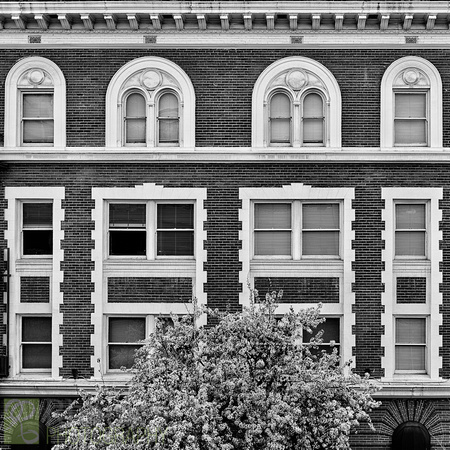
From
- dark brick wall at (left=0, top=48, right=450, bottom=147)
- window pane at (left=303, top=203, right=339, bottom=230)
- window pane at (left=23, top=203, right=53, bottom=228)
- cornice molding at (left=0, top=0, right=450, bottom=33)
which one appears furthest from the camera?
window pane at (left=23, top=203, right=53, bottom=228)

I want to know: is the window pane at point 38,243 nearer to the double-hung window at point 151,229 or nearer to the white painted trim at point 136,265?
the white painted trim at point 136,265

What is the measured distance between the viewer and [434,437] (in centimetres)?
1580

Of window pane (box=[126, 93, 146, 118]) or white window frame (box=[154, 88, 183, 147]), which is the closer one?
white window frame (box=[154, 88, 183, 147])

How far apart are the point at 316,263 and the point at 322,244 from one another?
59cm

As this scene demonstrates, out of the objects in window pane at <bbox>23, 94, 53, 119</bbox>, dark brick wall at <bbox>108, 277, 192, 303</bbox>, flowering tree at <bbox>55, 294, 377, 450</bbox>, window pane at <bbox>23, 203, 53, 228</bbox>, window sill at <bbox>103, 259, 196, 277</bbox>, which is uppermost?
window pane at <bbox>23, 94, 53, 119</bbox>

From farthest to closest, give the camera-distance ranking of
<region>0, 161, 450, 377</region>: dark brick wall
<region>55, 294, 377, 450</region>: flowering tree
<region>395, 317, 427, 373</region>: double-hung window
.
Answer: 1. <region>395, 317, 427, 373</region>: double-hung window
2. <region>0, 161, 450, 377</region>: dark brick wall
3. <region>55, 294, 377, 450</region>: flowering tree

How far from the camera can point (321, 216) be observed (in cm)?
1641

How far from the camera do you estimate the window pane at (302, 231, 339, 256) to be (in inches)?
643

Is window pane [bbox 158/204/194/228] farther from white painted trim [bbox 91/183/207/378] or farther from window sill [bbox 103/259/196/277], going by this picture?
window sill [bbox 103/259/196/277]

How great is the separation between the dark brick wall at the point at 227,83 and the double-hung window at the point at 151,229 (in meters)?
1.92

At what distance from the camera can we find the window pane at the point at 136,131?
54.0 feet

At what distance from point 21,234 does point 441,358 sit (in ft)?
38.7

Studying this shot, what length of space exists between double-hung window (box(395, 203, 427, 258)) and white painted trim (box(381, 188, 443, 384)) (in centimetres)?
23

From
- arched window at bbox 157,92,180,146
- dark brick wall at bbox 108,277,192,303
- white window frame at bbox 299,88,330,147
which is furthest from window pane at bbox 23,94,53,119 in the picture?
white window frame at bbox 299,88,330,147
